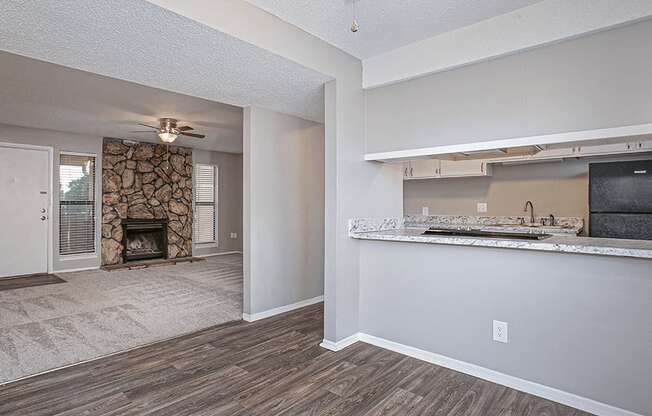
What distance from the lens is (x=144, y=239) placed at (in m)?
7.46

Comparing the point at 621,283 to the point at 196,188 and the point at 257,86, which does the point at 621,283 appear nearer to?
the point at 257,86

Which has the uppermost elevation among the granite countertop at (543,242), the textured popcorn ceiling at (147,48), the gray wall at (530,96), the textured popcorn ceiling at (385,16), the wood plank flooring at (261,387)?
the textured popcorn ceiling at (385,16)

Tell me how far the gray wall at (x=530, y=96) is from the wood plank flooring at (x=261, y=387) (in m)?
1.70

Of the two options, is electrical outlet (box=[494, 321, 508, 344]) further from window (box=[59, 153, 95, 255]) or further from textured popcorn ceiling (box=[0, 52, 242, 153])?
window (box=[59, 153, 95, 255])

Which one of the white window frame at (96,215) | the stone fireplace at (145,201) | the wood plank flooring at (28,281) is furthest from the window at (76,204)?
the wood plank flooring at (28,281)

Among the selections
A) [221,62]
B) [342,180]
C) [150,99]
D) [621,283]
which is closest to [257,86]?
[221,62]

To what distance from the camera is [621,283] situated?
6.60 ft

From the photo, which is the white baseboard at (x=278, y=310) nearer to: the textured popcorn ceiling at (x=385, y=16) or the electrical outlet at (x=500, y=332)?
the electrical outlet at (x=500, y=332)

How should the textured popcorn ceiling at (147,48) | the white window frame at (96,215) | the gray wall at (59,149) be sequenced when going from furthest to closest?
the white window frame at (96,215), the gray wall at (59,149), the textured popcorn ceiling at (147,48)

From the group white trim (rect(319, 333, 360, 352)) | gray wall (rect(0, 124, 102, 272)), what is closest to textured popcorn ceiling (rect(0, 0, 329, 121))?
white trim (rect(319, 333, 360, 352))

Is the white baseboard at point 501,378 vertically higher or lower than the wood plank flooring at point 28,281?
higher

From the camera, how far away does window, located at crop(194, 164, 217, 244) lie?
322 inches

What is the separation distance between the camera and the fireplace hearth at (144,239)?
7059mm

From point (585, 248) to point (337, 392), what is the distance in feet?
5.55
